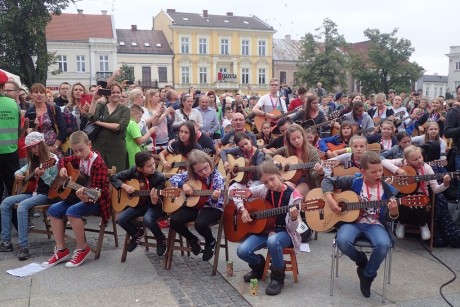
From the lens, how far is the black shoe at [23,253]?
4.98m

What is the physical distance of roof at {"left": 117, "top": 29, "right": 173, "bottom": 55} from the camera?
47.8 m

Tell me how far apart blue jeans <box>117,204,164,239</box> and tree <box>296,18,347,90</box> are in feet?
120

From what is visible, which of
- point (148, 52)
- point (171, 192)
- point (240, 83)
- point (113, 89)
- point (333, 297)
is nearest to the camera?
point (333, 297)

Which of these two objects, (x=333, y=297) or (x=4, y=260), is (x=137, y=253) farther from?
(x=333, y=297)

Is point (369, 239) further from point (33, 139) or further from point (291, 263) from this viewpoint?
point (33, 139)

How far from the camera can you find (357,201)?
4070 millimetres

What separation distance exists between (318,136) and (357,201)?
3.48 metres

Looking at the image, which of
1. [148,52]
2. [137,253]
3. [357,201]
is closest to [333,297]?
[357,201]

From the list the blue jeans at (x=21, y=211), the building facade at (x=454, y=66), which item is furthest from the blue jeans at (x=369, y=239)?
the building facade at (x=454, y=66)

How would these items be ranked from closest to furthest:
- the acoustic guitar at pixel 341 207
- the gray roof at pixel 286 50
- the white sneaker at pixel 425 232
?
the acoustic guitar at pixel 341 207 < the white sneaker at pixel 425 232 < the gray roof at pixel 286 50

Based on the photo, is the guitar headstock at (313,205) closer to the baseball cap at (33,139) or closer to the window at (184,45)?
the baseball cap at (33,139)

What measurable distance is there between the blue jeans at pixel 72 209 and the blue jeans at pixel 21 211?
0.30 metres

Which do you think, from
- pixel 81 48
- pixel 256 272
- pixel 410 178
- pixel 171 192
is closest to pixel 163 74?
pixel 81 48

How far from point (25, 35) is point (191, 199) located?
65.1 feet
